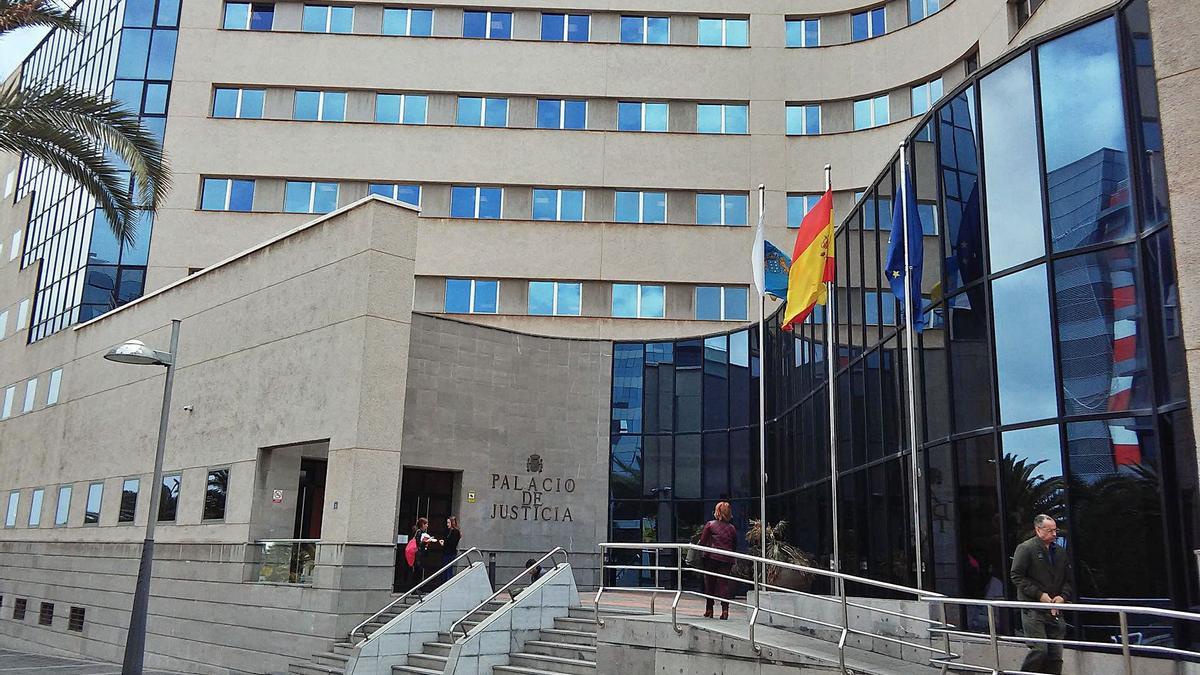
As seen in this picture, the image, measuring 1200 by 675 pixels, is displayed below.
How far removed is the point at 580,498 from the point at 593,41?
17.0 m

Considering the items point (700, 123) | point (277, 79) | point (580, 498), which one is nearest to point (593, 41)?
point (700, 123)

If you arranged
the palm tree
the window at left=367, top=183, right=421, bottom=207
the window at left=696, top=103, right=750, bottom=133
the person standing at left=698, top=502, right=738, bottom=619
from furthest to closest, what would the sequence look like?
the window at left=696, top=103, right=750, bottom=133
the window at left=367, top=183, right=421, bottom=207
the palm tree
the person standing at left=698, top=502, right=738, bottom=619

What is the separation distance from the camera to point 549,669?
1588 cm

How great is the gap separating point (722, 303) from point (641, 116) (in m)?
7.44

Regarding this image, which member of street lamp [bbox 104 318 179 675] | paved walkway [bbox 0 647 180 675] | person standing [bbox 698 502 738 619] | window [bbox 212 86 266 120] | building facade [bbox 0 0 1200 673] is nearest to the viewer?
building facade [bbox 0 0 1200 673]

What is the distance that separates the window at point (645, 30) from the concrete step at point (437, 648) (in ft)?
82.3

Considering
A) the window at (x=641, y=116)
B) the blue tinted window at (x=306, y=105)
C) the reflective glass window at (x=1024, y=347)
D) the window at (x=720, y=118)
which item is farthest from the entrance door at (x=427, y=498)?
the reflective glass window at (x=1024, y=347)

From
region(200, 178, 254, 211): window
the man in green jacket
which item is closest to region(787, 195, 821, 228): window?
region(200, 178, 254, 211): window

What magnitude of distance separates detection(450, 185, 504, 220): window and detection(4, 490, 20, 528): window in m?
17.2

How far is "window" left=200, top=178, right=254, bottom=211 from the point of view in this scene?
36.0 m

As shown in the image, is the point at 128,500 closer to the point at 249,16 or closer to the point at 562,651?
the point at 562,651

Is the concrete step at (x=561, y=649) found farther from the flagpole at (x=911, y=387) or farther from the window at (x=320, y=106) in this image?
the window at (x=320, y=106)

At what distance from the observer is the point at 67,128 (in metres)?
16.5

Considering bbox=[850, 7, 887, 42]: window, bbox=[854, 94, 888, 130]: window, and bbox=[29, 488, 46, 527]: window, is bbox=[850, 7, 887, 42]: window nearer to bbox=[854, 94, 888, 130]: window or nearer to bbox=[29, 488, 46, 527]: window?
bbox=[854, 94, 888, 130]: window
